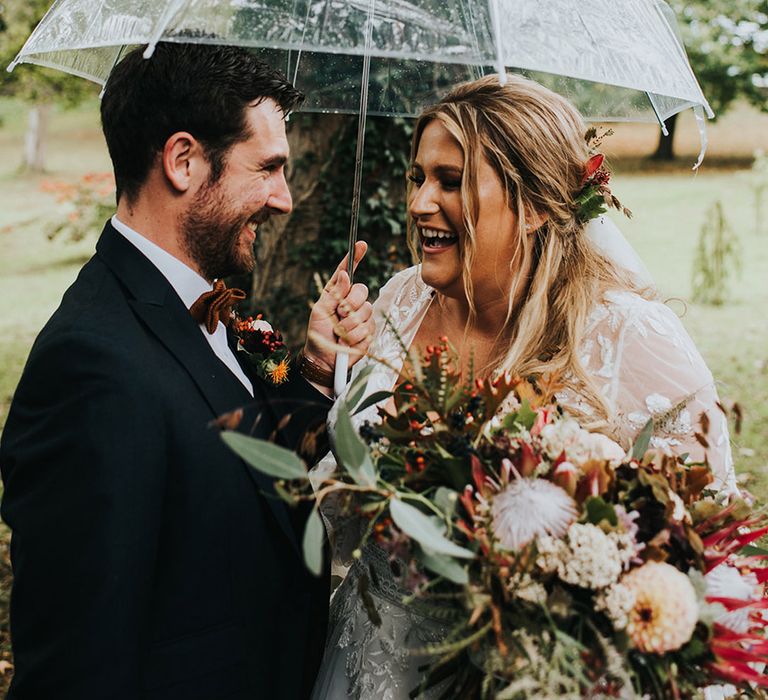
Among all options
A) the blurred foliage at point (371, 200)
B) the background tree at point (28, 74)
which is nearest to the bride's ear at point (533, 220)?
the blurred foliage at point (371, 200)

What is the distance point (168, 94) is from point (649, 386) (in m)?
1.57

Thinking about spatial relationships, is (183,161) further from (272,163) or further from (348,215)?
(348,215)

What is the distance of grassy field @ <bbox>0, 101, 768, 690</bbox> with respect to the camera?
30.9 feet

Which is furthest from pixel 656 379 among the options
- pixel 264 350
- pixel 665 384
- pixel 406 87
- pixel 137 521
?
pixel 406 87

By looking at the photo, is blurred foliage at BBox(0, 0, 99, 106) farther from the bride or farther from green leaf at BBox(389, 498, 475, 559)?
green leaf at BBox(389, 498, 475, 559)

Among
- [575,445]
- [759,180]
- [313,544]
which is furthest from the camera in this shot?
[759,180]

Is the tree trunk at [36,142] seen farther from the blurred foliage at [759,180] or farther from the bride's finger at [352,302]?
the bride's finger at [352,302]

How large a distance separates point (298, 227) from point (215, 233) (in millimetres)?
2836

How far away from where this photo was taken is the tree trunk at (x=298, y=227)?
5082 millimetres

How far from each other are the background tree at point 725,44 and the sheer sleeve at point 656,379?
17904 millimetres

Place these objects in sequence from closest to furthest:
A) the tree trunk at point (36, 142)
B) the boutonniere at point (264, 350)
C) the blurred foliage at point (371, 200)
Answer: the boutonniere at point (264, 350)
the blurred foliage at point (371, 200)
the tree trunk at point (36, 142)

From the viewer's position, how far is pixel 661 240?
1800 centimetres

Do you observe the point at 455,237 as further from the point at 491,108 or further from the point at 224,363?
the point at 224,363

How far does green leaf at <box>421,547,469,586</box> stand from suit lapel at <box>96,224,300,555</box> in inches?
25.8
